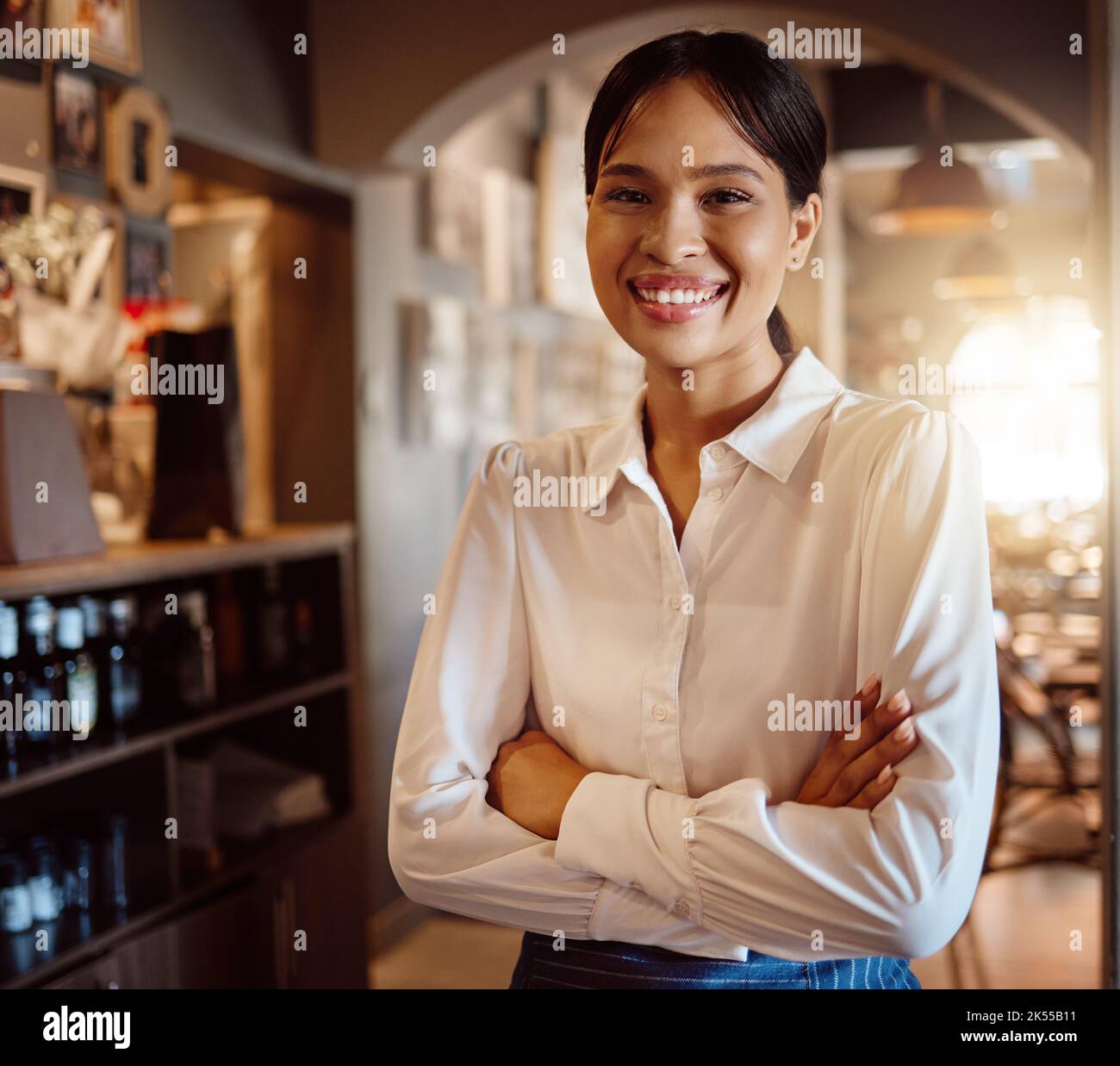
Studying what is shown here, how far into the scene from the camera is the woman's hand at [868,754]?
1069 millimetres

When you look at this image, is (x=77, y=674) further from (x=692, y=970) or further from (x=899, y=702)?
(x=899, y=702)

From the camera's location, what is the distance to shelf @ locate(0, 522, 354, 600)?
2072 mm

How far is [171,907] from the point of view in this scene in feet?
7.86

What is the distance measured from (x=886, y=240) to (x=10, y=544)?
9.96 meters

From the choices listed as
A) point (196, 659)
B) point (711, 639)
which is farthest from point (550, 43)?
point (711, 639)

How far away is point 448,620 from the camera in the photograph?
1.28 meters

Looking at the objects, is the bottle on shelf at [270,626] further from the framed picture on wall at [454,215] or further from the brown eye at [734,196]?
the brown eye at [734,196]

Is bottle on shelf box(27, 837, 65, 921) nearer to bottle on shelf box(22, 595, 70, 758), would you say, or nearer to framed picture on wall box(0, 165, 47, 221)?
bottle on shelf box(22, 595, 70, 758)

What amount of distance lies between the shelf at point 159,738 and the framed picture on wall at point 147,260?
1.02m

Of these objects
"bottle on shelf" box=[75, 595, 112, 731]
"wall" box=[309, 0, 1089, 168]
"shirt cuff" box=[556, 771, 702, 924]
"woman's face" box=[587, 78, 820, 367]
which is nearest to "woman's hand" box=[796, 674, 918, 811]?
"shirt cuff" box=[556, 771, 702, 924]

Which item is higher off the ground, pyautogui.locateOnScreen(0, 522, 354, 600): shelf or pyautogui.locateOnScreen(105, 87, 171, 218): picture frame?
pyautogui.locateOnScreen(105, 87, 171, 218): picture frame

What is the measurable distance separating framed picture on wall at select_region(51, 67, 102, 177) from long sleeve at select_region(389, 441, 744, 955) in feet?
5.91

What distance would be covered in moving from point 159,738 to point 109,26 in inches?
63.8
